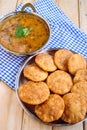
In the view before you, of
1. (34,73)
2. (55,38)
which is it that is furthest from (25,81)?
(55,38)

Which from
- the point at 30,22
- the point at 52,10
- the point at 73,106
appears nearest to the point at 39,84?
the point at 73,106

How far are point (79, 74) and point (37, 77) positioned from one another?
186 millimetres

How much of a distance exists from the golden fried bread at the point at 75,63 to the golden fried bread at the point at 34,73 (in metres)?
0.12

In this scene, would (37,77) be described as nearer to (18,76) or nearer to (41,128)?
(18,76)

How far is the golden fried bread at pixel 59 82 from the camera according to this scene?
38.9 inches

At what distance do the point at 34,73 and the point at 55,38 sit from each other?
0.35m

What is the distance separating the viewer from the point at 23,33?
3.87ft

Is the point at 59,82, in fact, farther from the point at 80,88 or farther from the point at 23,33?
the point at 23,33

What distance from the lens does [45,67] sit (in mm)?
1043

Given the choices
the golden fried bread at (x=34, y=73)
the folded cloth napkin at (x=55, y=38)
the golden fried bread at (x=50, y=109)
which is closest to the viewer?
the golden fried bread at (x=50, y=109)

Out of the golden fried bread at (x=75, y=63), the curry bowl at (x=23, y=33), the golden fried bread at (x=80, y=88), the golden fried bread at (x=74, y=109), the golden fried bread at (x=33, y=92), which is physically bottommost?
the golden fried bread at (x=74, y=109)

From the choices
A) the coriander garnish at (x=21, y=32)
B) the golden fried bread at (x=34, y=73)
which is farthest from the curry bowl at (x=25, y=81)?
the coriander garnish at (x=21, y=32)

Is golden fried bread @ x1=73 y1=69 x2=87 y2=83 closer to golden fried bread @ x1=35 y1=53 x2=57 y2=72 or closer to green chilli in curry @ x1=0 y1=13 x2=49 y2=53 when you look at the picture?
golden fried bread @ x1=35 y1=53 x2=57 y2=72

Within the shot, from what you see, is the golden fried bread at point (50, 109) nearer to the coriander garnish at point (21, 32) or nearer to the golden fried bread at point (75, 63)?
the golden fried bread at point (75, 63)
